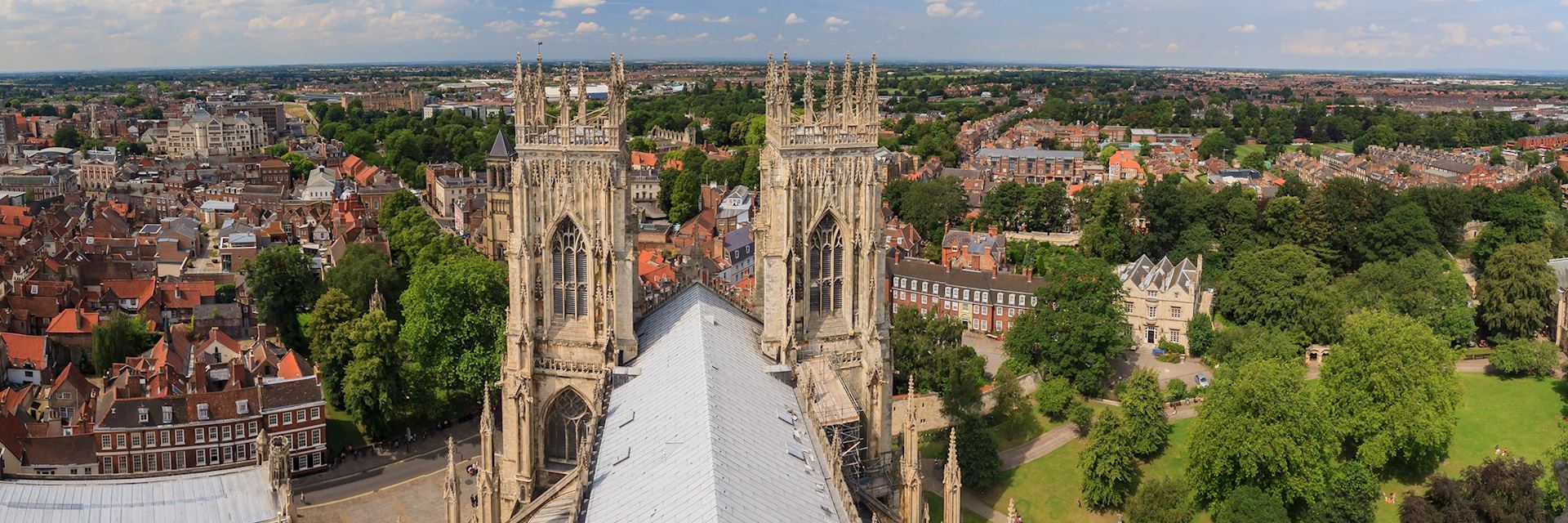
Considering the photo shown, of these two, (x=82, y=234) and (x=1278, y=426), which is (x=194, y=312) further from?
(x=1278, y=426)

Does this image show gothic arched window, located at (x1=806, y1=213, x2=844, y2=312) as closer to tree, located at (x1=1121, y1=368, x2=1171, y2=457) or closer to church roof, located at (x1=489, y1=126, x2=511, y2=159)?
tree, located at (x1=1121, y1=368, x2=1171, y2=457)

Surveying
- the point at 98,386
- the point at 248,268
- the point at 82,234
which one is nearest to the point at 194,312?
the point at 248,268

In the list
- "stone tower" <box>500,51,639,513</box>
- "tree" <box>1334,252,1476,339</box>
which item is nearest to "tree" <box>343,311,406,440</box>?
"stone tower" <box>500,51,639,513</box>

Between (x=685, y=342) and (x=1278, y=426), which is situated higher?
(x=685, y=342)

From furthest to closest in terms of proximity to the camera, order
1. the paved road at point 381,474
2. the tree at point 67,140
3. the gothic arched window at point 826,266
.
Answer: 1. the tree at point 67,140
2. the paved road at point 381,474
3. the gothic arched window at point 826,266

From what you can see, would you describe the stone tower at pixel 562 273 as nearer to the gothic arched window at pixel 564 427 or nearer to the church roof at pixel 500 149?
the gothic arched window at pixel 564 427

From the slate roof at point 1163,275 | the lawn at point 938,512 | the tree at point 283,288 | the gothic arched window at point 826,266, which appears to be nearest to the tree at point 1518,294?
the slate roof at point 1163,275
